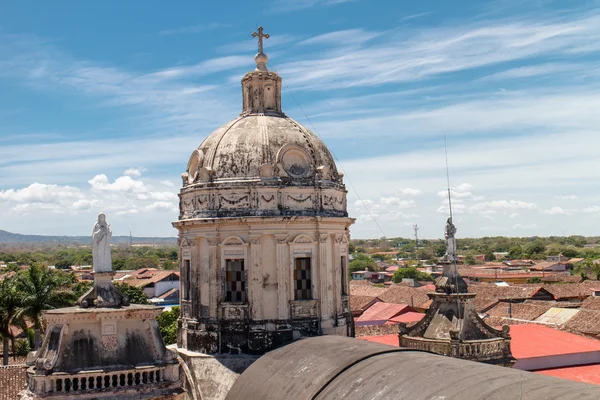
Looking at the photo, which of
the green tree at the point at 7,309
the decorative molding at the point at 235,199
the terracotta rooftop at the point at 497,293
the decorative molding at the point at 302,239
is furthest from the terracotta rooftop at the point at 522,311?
the decorative molding at the point at 235,199

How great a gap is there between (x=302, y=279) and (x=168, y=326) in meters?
23.0

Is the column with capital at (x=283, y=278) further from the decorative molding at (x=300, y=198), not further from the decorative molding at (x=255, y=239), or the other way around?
the decorative molding at (x=300, y=198)

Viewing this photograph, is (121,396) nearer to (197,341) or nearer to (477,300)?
(197,341)

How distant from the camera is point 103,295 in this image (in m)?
16.3

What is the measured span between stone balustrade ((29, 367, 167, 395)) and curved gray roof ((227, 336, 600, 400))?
2346mm

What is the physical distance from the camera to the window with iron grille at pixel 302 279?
19.5 metres

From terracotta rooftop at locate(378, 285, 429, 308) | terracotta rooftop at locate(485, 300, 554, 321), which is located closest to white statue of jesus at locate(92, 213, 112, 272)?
terracotta rooftop at locate(485, 300, 554, 321)

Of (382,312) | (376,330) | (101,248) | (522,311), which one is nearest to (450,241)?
(101,248)

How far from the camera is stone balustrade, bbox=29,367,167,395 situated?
48.9 feet

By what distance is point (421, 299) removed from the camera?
60750 millimetres

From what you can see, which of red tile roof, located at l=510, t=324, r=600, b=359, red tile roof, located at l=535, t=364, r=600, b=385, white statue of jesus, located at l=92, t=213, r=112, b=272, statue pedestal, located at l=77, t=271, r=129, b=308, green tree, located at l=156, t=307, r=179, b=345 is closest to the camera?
statue pedestal, located at l=77, t=271, r=129, b=308

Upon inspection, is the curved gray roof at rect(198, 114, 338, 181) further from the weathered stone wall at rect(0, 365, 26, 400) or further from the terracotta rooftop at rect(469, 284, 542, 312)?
the terracotta rooftop at rect(469, 284, 542, 312)

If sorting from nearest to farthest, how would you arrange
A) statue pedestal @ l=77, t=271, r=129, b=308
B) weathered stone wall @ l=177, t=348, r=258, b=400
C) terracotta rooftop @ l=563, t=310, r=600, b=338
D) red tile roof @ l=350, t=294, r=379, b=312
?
statue pedestal @ l=77, t=271, r=129, b=308 < weathered stone wall @ l=177, t=348, r=258, b=400 < terracotta rooftop @ l=563, t=310, r=600, b=338 < red tile roof @ l=350, t=294, r=379, b=312

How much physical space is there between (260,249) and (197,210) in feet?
7.94
